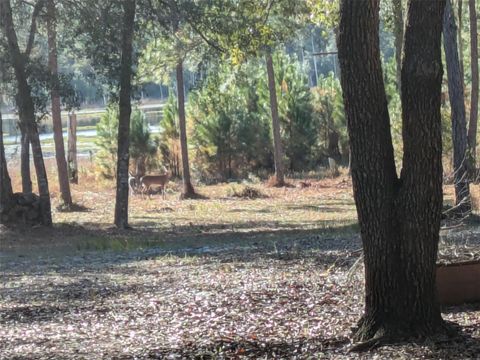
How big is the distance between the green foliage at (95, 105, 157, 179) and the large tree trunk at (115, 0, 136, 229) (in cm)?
1973

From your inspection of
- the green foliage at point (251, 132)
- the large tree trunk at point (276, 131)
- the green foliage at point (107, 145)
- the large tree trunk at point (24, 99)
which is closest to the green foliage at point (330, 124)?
the green foliage at point (251, 132)

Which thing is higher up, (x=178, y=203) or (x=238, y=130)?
(x=238, y=130)

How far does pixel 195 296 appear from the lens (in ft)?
30.5

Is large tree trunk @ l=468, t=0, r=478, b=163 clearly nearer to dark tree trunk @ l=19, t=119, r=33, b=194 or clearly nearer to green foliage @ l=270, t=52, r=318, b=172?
green foliage @ l=270, t=52, r=318, b=172

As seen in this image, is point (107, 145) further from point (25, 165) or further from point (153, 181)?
point (25, 165)

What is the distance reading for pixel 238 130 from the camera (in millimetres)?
41156

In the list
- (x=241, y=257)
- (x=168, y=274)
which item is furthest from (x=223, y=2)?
(x=168, y=274)

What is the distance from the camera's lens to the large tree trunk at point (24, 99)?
66.5 feet

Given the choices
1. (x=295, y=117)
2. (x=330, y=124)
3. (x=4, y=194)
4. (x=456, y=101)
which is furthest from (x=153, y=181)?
(x=456, y=101)

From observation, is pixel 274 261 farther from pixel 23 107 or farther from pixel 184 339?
pixel 23 107

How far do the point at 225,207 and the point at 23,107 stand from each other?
30.7 feet

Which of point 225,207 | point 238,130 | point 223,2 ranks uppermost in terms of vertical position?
point 223,2

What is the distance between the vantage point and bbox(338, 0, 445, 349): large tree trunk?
20.9 ft

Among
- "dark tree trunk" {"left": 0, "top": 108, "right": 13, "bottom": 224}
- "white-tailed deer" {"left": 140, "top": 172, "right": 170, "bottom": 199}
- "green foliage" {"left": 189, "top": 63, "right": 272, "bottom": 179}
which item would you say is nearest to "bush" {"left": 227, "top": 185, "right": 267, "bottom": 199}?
"white-tailed deer" {"left": 140, "top": 172, "right": 170, "bottom": 199}
